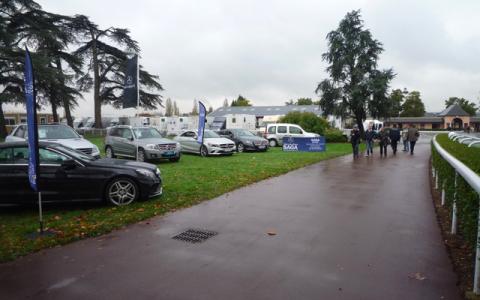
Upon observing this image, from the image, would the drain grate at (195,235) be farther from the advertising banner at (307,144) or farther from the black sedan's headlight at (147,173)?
the advertising banner at (307,144)

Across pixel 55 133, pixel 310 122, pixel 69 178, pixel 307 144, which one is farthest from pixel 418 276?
pixel 310 122

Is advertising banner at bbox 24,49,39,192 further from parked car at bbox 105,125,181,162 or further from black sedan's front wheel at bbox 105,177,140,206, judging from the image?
parked car at bbox 105,125,181,162

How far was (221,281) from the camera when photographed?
12.9ft

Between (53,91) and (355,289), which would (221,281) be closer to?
(355,289)

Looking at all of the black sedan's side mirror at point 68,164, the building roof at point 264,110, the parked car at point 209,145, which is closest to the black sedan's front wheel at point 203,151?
the parked car at point 209,145

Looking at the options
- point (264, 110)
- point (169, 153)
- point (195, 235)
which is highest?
point (264, 110)

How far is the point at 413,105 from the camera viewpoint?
3529 inches

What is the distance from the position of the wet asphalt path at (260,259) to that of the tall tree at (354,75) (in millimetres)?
26853

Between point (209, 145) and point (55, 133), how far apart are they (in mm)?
7361

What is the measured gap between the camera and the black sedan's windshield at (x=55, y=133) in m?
13.1

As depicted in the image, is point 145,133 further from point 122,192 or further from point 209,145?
point 122,192

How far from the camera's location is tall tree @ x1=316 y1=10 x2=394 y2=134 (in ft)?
107

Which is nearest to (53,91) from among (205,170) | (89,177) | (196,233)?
(205,170)

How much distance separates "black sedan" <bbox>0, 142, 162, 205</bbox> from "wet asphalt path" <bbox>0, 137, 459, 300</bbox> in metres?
1.27
